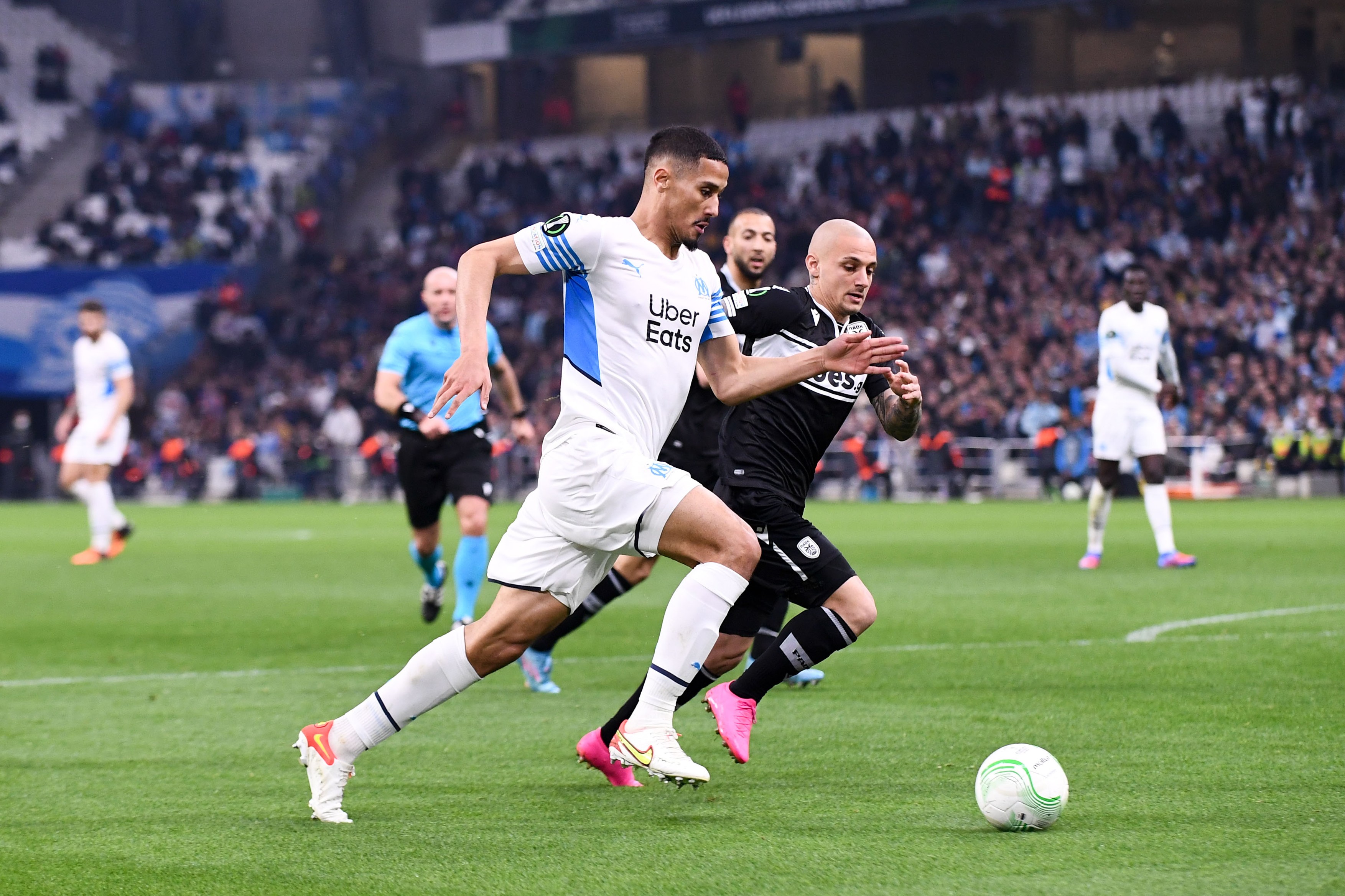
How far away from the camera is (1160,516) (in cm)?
1460

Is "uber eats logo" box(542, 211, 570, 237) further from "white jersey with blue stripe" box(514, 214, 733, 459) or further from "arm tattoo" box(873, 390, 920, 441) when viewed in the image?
"arm tattoo" box(873, 390, 920, 441)

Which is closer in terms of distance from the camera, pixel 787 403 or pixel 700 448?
pixel 787 403

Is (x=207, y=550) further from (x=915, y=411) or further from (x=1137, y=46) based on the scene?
(x=1137, y=46)

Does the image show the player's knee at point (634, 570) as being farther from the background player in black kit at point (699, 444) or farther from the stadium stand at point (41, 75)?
the stadium stand at point (41, 75)

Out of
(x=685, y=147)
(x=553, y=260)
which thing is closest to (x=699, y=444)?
(x=685, y=147)

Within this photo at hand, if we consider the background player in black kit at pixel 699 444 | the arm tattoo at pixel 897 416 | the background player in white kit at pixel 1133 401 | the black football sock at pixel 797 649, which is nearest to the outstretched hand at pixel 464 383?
the black football sock at pixel 797 649

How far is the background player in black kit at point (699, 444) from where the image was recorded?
27.3 feet

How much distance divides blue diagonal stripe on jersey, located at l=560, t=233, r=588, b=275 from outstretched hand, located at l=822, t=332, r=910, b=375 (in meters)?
0.82

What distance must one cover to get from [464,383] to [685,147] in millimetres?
1176

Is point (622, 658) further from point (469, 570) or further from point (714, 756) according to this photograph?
point (714, 756)

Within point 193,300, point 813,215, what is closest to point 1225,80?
point 813,215

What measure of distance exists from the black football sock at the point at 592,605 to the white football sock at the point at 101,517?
10.7m

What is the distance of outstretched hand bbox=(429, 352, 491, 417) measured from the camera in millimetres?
4738

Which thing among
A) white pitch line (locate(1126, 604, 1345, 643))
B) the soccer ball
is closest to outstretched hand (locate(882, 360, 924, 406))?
the soccer ball
